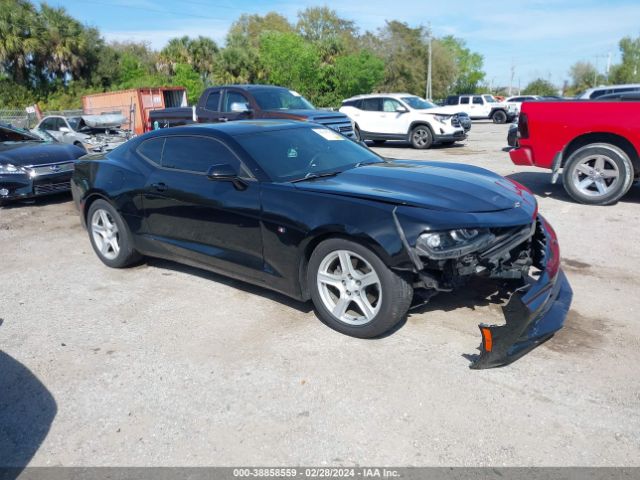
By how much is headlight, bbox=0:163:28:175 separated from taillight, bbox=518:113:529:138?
7.92 meters

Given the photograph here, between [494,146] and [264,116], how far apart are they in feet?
26.0

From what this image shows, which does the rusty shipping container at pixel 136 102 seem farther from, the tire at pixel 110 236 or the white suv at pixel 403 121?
the tire at pixel 110 236

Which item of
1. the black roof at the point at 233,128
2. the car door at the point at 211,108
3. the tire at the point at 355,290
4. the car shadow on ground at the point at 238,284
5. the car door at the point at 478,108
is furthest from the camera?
the car door at the point at 478,108

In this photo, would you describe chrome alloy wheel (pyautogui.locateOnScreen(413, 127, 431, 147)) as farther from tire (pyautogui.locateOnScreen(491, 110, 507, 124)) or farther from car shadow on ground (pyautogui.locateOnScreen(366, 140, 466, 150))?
tire (pyautogui.locateOnScreen(491, 110, 507, 124))

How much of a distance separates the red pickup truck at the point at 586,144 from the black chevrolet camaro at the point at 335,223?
3595 mm

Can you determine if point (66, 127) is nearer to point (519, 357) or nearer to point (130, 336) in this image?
point (130, 336)

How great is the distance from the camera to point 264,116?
11594 millimetres

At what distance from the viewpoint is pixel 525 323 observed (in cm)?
323

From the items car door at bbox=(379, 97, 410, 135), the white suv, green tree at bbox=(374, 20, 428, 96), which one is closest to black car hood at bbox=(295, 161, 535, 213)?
the white suv

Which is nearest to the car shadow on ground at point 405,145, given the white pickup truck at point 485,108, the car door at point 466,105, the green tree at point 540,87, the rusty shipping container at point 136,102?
the rusty shipping container at point 136,102

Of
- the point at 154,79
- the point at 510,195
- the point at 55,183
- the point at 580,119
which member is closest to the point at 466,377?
the point at 510,195

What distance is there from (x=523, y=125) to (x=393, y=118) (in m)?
8.53

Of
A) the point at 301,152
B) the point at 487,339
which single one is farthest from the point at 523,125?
the point at 487,339

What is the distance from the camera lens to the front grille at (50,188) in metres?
8.86
